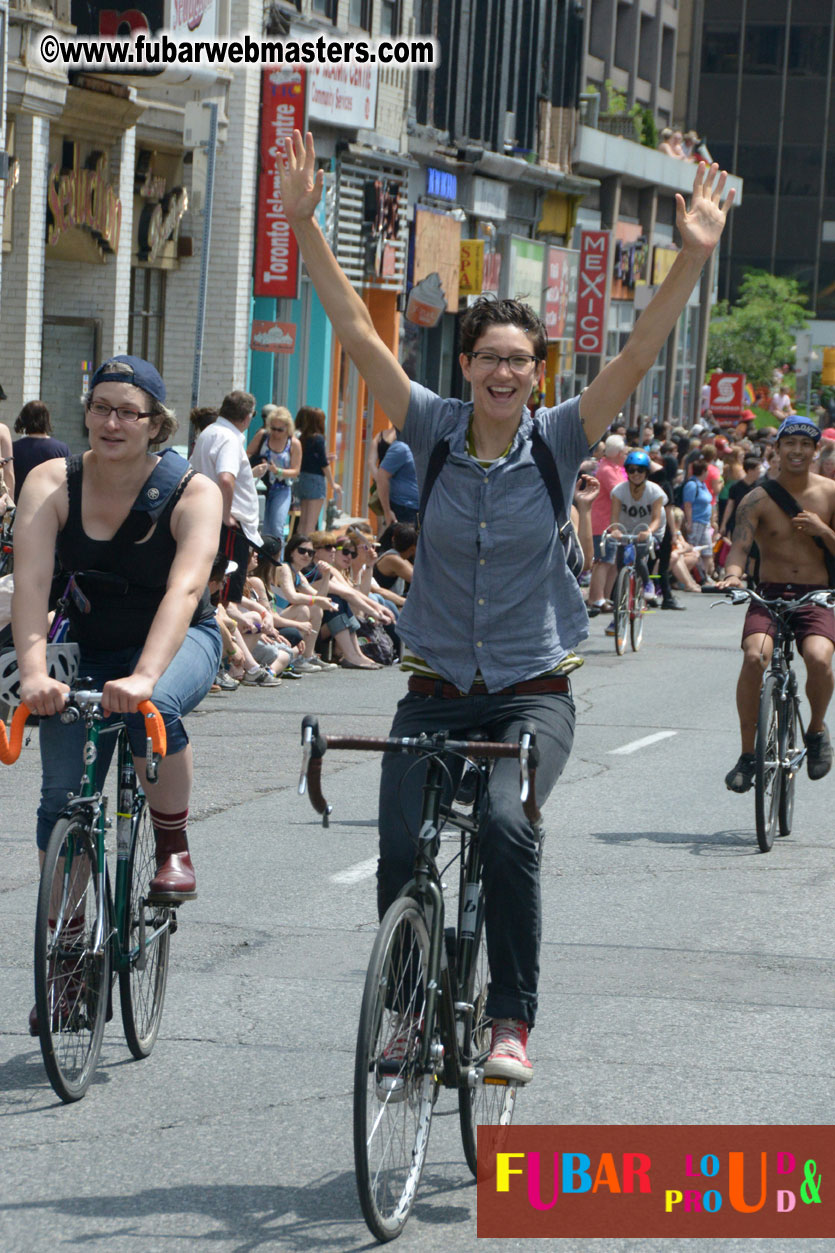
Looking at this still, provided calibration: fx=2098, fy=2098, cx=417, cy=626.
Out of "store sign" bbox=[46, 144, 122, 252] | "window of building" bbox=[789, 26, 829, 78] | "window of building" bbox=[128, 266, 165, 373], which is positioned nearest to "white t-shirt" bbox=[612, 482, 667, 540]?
"store sign" bbox=[46, 144, 122, 252]

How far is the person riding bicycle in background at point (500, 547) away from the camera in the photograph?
4879 mm

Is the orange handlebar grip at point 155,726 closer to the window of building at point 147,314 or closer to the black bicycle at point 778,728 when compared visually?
the black bicycle at point 778,728

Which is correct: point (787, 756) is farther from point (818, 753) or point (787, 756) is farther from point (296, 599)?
point (296, 599)

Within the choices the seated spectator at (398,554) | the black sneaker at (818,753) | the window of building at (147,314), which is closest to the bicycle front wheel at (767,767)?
the black sneaker at (818,753)

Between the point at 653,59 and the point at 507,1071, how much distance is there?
5781 centimetres

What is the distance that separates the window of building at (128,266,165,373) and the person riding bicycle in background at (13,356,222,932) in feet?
66.5

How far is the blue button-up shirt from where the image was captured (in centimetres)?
496

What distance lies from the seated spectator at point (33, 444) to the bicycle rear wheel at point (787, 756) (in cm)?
628

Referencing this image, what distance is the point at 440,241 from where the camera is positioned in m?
35.6

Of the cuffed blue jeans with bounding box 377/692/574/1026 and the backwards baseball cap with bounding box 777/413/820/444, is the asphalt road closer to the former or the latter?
the cuffed blue jeans with bounding box 377/692/574/1026

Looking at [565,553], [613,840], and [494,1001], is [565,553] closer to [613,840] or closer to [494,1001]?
[494,1001]

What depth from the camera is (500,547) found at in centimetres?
495

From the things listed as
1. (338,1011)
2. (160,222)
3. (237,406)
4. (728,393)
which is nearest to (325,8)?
(160,222)

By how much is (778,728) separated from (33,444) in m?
6.77
